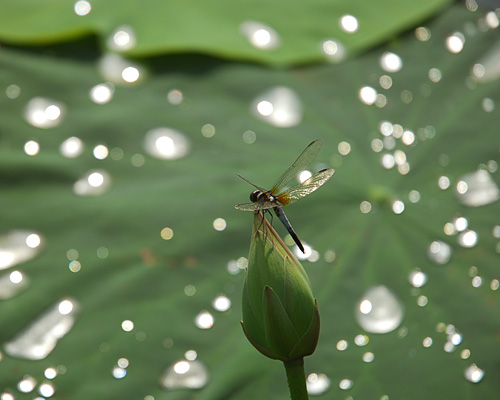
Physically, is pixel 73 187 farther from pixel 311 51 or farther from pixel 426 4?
pixel 426 4

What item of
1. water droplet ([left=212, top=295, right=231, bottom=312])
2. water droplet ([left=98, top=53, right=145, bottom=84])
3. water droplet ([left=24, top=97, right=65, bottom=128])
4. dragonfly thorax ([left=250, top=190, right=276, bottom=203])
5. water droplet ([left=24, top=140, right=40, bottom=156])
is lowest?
water droplet ([left=212, top=295, right=231, bottom=312])

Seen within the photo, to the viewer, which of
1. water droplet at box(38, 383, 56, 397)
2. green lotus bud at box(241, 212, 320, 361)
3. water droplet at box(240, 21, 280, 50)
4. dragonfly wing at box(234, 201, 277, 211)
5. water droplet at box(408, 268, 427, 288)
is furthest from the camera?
water droplet at box(240, 21, 280, 50)

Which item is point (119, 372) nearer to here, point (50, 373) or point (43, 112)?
point (50, 373)

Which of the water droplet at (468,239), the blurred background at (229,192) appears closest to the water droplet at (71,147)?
the blurred background at (229,192)

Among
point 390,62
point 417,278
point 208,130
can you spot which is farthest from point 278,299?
point 390,62

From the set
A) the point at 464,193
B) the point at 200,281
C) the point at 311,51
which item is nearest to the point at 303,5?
the point at 311,51

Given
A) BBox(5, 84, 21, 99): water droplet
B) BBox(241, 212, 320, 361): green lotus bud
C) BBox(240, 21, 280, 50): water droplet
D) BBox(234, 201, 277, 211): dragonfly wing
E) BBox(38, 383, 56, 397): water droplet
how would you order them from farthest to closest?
BBox(240, 21, 280, 50): water droplet, BBox(5, 84, 21, 99): water droplet, BBox(38, 383, 56, 397): water droplet, BBox(234, 201, 277, 211): dragonfly wing, BBox(241, 212, 320, 361): green lotus bud

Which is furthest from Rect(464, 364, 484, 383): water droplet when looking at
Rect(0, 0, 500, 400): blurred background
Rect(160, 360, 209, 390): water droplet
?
Rect(160, 360, 209, 390): water droplet

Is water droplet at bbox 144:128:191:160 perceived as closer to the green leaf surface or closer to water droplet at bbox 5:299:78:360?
the green leaf surface
